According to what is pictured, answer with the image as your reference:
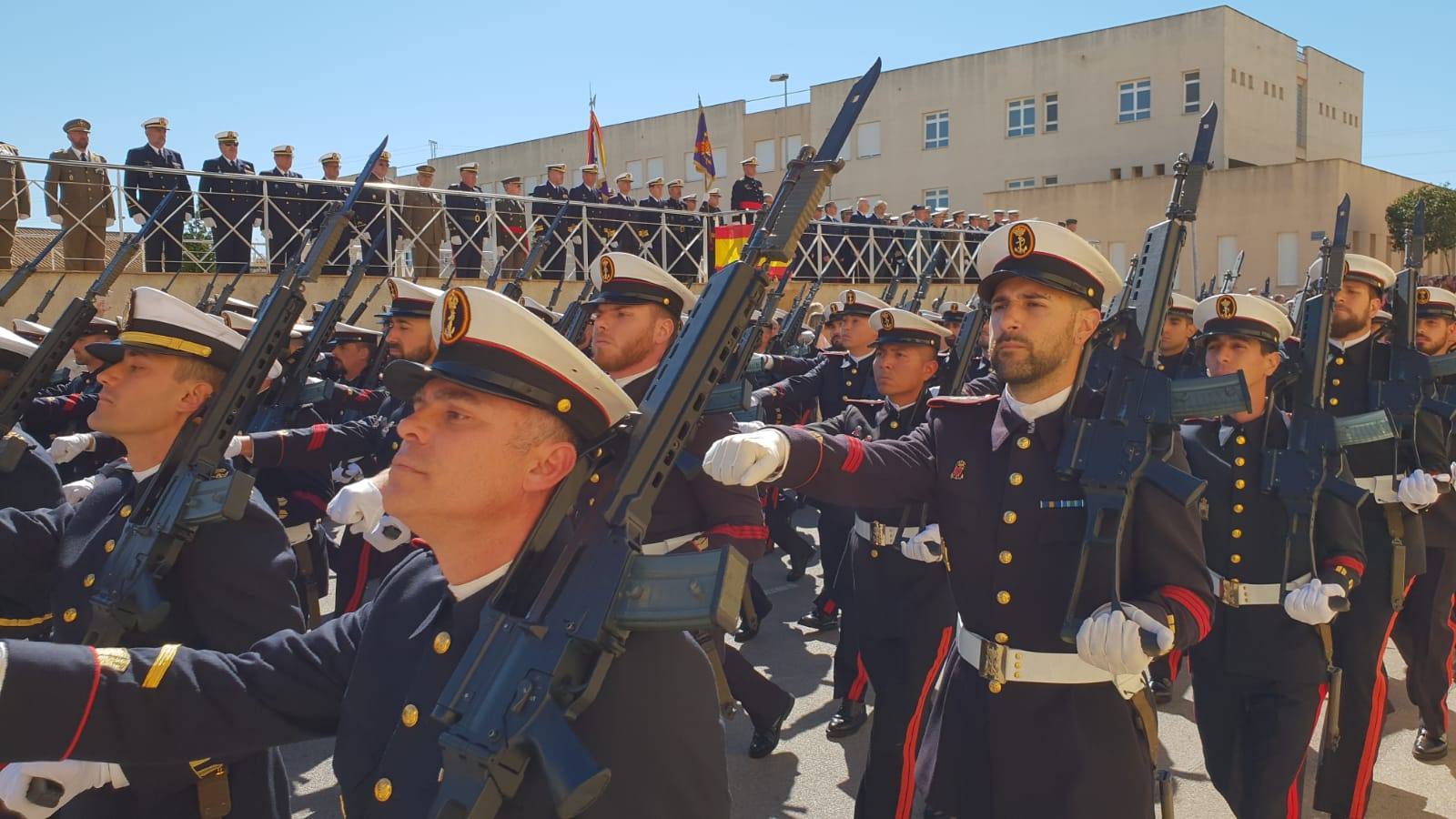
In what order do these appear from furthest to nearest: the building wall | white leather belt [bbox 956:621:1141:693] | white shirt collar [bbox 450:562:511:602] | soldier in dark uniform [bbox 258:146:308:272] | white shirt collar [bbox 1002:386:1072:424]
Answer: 1. the building wall
2. soldier in dark uniform [bbox 258:146:308:272]
3. white shirt collar [bbox 1002:386:1072:424]
4. white leather belt [bbox 956:621:1141:693]
5. white shirt collar [bbox 450:562:511:602]

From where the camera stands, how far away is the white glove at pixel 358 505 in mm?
3361

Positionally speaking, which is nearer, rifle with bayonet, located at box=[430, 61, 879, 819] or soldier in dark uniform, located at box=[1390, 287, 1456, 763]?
rifle with bayonet, located at box=[430, 61, 879, 819]

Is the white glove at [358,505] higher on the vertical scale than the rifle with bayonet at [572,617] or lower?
lower

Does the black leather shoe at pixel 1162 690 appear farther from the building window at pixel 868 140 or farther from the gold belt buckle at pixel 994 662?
the building window at pixel 868 140


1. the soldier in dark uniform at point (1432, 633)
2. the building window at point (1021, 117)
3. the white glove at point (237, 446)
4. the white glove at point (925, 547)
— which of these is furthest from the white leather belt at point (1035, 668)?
the building window at point (1021, 117)

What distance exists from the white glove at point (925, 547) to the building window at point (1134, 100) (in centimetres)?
3214

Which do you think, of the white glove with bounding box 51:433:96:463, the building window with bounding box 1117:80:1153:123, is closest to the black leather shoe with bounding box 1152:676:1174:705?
the white glove with bounding box 51:433:96:463

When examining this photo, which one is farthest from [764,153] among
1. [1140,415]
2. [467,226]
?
[1140,415]

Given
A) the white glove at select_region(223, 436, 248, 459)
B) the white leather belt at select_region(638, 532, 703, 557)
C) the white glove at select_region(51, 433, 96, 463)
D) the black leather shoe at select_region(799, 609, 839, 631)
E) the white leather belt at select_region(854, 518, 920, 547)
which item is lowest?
the black leather shoe at select_region(799, 609, 839, 631)

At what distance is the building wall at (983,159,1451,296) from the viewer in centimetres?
2795

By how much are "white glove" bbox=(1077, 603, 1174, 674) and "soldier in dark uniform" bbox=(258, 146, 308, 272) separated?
11.2 metres

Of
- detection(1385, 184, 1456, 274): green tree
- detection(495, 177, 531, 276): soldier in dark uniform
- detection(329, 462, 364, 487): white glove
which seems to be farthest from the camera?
detection(1385, 184, 1456, 274): green tree

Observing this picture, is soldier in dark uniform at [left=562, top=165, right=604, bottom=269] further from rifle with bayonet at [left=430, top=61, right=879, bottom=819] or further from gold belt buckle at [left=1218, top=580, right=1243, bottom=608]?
rifle with bayonet at [left=430, top=61, right=879, bottom=819]

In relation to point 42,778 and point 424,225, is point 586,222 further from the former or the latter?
point 42,778
